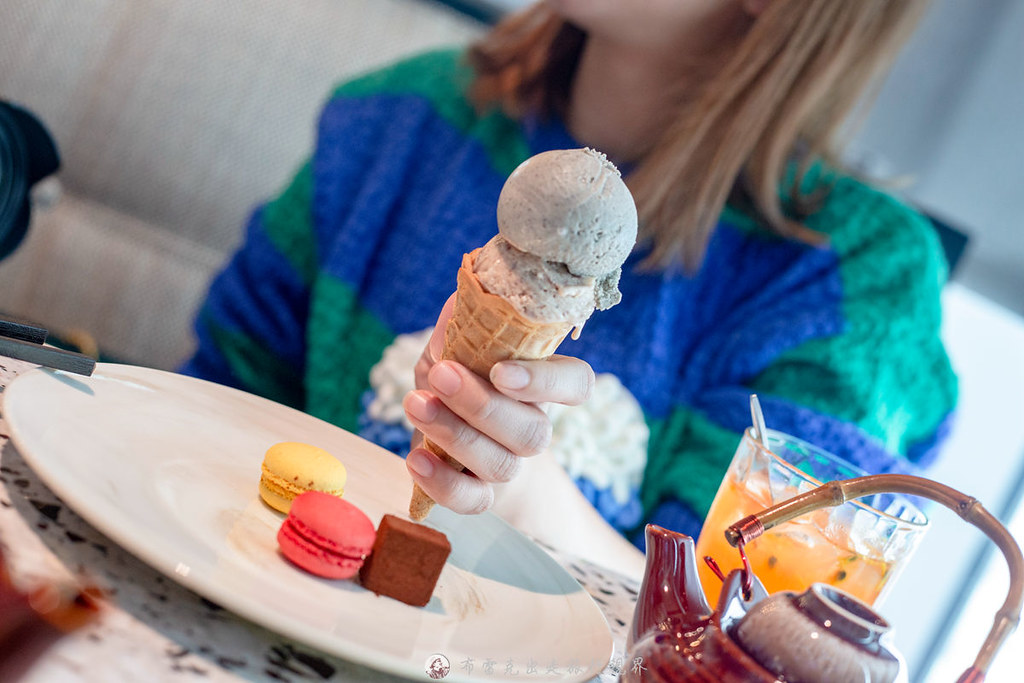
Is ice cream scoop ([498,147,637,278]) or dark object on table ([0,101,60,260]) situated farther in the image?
dark object on table ([0,101,60,260])

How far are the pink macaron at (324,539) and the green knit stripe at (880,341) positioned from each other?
3.06ft

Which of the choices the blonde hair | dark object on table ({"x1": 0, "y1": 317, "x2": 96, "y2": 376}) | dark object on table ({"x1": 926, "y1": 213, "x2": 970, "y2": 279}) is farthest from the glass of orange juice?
dark object on table ({"x1": 926, "y1": 213, "x2": 970, "y2": 279})

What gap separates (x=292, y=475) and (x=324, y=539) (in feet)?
0.33

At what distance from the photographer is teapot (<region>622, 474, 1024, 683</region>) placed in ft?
1.34

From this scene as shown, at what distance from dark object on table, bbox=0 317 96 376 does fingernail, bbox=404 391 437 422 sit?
0.23 meters

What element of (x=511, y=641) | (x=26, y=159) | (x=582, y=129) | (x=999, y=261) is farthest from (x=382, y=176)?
(x=999, y=261)

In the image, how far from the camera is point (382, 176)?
5.22ft

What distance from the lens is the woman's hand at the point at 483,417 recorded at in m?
0.61

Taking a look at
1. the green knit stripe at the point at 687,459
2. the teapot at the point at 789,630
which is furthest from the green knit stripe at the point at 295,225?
the teapot at the point at 789,630

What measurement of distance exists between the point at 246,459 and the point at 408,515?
14cm

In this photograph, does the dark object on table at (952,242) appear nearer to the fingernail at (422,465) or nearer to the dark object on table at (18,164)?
the fingernail at (422,465)

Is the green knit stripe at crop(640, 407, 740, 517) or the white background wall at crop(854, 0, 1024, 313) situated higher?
the white background wall at crop(854, 0, 1024, 313)

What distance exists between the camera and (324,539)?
0.52 metres

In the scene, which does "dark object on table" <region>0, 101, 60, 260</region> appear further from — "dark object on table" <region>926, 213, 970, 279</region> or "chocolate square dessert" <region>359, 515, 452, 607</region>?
"dark object on table" <region>926, 213, 970, 279</region>
